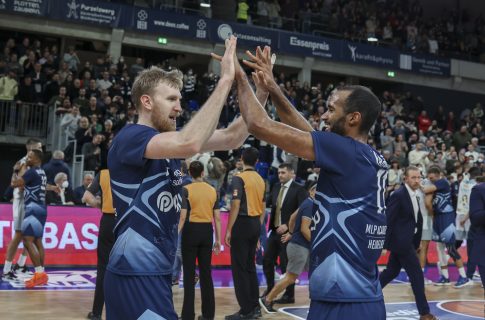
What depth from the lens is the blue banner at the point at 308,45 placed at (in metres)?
24.8

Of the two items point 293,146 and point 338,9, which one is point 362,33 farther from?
point 293,146

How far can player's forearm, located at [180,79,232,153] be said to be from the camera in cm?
312

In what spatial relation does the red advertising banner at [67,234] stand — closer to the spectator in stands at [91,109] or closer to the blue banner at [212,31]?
the spectator in stands at [91,109]

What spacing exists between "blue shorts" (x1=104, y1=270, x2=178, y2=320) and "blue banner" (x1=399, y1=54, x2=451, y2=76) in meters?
25.8

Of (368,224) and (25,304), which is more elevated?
(368,224)

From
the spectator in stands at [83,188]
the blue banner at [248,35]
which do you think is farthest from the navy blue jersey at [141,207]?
the blue banner at [248,35]

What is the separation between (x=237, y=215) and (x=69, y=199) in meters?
6.15

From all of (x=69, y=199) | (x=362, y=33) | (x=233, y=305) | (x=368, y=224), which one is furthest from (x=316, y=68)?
(x=368, y=224)

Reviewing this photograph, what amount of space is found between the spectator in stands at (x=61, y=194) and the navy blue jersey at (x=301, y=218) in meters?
5.41

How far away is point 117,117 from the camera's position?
16656 millimetres

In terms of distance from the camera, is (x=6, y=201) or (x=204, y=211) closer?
(x=204, y=211)

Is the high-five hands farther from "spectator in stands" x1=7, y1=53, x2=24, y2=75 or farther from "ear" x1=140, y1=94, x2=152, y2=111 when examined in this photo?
"spectator in stands" x1=7, y1=53, x2=24, y2=75

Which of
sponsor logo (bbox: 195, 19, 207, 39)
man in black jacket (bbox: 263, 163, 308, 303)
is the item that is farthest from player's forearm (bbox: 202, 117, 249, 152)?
sponsor logo (bbox: 195, 19, 207, 39)

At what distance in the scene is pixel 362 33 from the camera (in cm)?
2770
